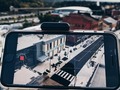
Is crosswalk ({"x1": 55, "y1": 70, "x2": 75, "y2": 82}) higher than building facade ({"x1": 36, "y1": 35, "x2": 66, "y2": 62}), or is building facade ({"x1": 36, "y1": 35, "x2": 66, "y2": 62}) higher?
building facade ({"x1": 36, "y1": 35, "x2": 66, "y2": 62})

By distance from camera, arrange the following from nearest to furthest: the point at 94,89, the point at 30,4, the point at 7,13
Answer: the point at 94,89 < the point at 7,13 < the point at 30,4

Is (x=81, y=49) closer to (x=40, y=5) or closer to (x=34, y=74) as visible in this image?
(x=34, y=74)

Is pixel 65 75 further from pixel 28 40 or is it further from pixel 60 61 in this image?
pixel 28 40

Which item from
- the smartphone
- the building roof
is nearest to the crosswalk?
the smartphone

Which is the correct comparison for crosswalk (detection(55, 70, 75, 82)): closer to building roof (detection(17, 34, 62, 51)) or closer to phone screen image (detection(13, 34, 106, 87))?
phone screen image (detection(13, 34, 106, 87))

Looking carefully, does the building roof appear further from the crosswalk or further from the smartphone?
the crosswalk

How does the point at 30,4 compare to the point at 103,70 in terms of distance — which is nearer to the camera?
the point at 103,70

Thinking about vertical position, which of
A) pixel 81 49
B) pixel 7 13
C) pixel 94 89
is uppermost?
pixel 81 49

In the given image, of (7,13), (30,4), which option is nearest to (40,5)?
(30,4)
